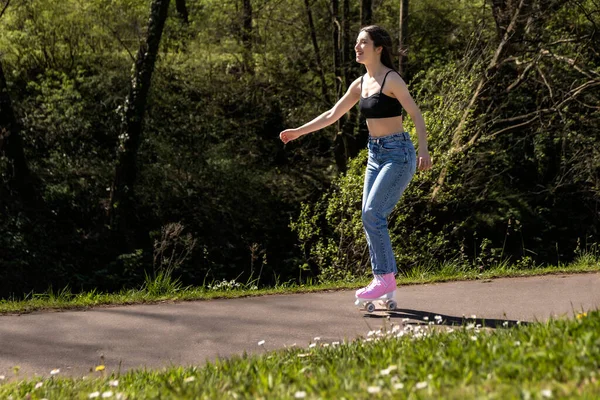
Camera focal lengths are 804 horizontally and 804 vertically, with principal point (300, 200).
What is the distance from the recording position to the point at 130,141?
615 inches

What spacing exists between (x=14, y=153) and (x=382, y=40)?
37.7 feet

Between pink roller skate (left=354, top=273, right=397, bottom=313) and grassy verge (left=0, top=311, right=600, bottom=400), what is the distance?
118 cm

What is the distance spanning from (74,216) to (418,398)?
1380 cm

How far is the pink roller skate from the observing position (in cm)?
608

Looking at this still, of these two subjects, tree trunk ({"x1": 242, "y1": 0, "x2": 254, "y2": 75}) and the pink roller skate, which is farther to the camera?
tree trunk ({"x1": 242, "y1": 0, "x2": 254, "y2": 75})

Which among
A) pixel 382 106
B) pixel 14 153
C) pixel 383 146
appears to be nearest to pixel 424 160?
pixel 383 146

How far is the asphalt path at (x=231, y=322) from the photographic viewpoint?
5066mm

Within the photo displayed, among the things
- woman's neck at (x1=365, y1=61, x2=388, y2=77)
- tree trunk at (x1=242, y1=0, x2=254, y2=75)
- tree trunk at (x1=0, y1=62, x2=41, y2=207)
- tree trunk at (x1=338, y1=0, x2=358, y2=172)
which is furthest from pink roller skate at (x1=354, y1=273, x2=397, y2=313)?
Answer: tree trunk at (x1=242, y1=0, x2=254, y2=75)

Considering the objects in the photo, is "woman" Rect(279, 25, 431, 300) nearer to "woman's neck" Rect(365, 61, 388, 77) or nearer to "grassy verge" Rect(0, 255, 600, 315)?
"woman's neck" Rect(365, 61, 388, 77)

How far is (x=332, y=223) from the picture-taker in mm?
11023

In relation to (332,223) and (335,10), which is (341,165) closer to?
(335,10)

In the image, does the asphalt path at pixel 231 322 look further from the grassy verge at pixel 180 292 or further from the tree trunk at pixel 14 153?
the tree trunk at pixel 14 153

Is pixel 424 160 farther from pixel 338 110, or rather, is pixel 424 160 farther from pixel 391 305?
pixel 391 305

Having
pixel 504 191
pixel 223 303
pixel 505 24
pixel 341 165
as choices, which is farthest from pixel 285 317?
pixel 341 165
